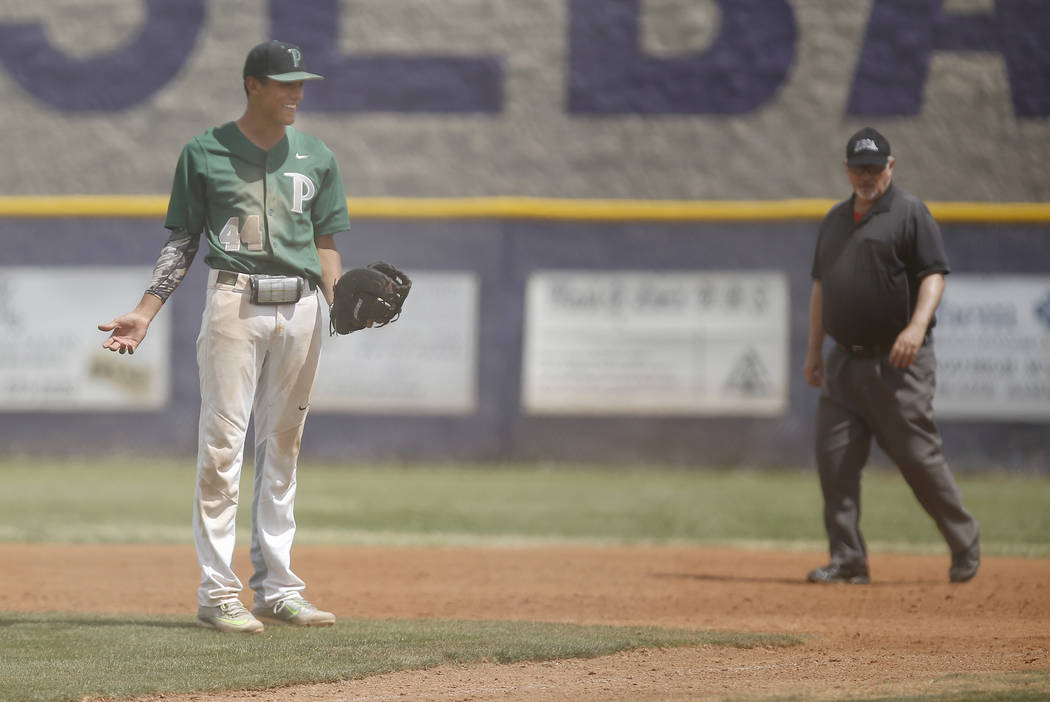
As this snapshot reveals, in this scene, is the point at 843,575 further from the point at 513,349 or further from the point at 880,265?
the point at 513,349

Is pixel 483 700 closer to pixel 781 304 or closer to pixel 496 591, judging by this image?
pixel 496 591

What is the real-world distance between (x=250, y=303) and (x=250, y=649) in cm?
123

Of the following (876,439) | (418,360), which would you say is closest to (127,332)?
(876,439)

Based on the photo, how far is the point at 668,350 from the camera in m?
15.1

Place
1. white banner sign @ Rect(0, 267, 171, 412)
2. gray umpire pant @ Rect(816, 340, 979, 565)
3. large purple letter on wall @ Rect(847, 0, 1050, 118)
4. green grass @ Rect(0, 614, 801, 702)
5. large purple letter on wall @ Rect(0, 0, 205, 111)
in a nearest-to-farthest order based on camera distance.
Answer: green grass @ Rect(0, 614, 801, 702), gray umpire pant @ Rect(816, 340, 979, 565), white banner sign @ Rect(0, 267, 171, 412), large purple letter on wall @ Rect(847, 0, 1050, 118), large purple letter on wall @ Rect(0, 0, 205, 111)

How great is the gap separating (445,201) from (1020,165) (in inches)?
238

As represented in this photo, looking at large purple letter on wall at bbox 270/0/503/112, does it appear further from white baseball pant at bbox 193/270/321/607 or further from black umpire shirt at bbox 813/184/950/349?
white baseball pant at bbox 193/270/321/607

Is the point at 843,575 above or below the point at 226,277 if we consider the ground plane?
below

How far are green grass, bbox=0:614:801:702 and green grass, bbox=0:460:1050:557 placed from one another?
3569 millimetres

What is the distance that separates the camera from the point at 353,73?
16234 millimetres

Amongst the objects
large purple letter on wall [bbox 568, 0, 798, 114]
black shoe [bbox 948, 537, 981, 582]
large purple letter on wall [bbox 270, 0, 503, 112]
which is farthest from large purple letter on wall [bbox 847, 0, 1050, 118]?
black shoe [bbox 948, 537, 981, 582]

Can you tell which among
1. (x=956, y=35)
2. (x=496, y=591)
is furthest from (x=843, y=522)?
(x=956, y=35)

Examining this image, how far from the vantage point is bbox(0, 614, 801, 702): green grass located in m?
4.62

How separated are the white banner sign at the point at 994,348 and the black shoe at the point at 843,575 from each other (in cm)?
784
